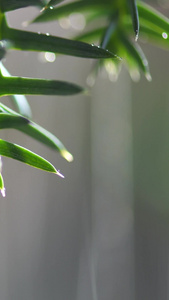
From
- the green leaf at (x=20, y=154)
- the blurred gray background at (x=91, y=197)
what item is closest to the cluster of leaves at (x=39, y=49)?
the green leaf at (x=20, y=154)

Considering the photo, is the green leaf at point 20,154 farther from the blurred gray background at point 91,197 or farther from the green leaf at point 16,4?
the blurred gray background at point 91,197

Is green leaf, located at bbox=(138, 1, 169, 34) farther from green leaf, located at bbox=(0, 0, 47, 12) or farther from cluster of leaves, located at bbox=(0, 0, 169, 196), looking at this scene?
green leaf, located at bbox=(0, 0, 47, 12)

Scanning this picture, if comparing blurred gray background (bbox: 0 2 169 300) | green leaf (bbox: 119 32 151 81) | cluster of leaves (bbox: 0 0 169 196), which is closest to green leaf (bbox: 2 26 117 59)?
cluster of leaves (bbox: 0 0 169 196)

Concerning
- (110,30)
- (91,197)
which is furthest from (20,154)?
(91,197)

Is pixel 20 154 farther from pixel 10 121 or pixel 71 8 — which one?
pixel 71 8

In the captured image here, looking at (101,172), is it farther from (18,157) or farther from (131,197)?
(18,157)
